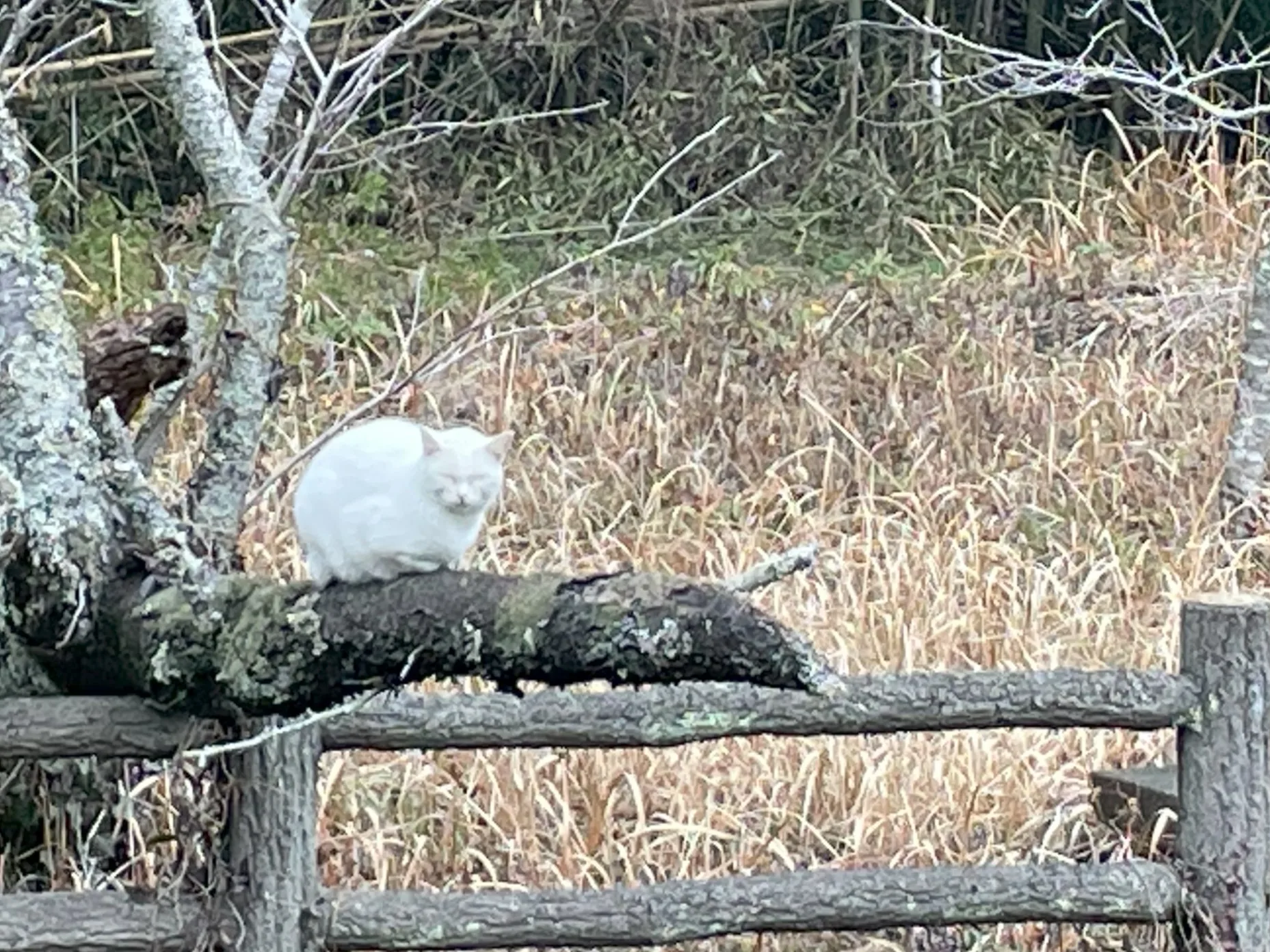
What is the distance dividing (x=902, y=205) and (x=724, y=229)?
2.22ft

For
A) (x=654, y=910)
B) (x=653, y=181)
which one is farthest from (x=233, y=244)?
(x=653, y=181)

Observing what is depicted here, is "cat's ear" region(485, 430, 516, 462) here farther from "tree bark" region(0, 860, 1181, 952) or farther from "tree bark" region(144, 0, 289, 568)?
"tree bark" region(0, 860, 1181, 952)

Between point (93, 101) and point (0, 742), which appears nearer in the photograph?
point (0, 742)

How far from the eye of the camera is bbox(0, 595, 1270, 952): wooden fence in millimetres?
2959

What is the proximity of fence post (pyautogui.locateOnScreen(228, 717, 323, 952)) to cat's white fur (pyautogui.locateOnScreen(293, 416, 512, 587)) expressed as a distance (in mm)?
301

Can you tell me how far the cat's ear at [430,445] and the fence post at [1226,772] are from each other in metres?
1.21

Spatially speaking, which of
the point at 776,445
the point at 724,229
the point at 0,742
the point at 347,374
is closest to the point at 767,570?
the point at 0,742

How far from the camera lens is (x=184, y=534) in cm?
276

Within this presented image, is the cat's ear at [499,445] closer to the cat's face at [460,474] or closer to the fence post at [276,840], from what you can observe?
the cat's face at [460,474]

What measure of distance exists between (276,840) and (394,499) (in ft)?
1.84

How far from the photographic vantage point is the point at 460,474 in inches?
105

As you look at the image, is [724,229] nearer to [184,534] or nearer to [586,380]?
[586,380]

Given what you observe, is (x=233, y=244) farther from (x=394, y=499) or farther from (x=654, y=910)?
(x=654, y=910)

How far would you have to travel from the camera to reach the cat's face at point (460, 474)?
2658 mm
